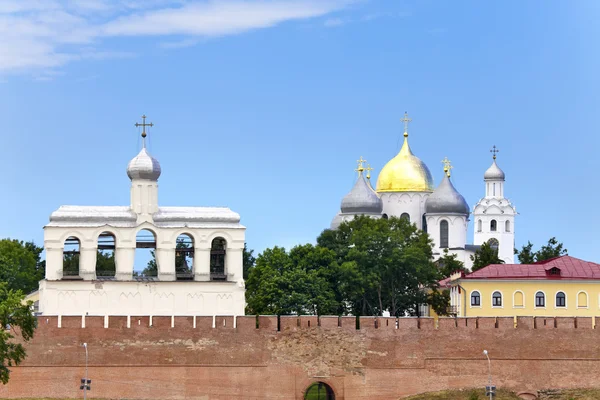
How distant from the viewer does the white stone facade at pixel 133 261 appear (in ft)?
245

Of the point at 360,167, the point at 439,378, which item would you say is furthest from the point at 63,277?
the point at 360,167

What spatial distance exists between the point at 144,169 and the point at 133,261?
4293mm

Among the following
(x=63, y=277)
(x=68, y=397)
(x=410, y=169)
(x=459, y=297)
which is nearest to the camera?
(x=68, y=397)

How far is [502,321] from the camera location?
234ft

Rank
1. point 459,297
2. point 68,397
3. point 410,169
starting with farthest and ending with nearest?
point 410,169 < point 459,297 < point 68,397

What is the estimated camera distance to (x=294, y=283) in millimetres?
78562

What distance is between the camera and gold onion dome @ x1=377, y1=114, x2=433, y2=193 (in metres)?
112

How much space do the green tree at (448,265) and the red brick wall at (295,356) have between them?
71.1 feet

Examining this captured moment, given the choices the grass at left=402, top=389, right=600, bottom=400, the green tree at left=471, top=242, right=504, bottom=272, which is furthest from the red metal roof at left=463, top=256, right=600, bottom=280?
the green tree at left=471, top=242, right=504, bottom=272

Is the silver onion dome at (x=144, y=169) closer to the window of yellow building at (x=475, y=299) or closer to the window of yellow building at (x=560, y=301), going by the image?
the window of yellow building at (x=475, y=299)

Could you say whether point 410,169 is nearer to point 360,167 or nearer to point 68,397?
point 360,167

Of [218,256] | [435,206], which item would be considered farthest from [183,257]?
[435,206]

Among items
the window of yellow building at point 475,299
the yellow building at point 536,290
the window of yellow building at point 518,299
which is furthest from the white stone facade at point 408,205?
the window of yellow building at point 518,299

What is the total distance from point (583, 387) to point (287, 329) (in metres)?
11.4
